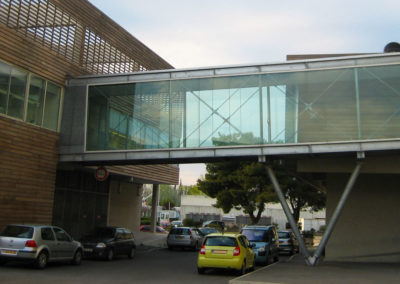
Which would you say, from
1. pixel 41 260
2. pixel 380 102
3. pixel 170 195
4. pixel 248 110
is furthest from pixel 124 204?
pixel 170 195

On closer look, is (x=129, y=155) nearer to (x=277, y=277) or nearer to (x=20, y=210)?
(x=20, y=210)

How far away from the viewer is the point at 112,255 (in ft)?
62.1

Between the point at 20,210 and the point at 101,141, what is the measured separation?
177 inches

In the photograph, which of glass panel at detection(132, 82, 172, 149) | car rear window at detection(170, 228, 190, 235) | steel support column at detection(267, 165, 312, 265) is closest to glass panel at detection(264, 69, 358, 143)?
steel support column at detection(267, 165, 312, 265)

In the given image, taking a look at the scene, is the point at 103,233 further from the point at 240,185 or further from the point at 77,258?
the point at 240,185

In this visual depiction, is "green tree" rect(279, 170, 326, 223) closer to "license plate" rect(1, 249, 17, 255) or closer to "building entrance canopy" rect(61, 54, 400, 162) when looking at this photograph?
"building entrance canopy" rect(61, 54, 400, 162)

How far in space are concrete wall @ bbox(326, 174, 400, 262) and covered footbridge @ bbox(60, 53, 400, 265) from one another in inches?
1.7

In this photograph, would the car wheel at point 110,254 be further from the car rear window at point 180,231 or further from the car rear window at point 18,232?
the car rear window at point 180,231

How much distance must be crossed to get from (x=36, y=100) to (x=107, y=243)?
22.2 feet

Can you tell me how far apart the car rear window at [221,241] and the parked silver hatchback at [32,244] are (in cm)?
512

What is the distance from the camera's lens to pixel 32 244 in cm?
1380

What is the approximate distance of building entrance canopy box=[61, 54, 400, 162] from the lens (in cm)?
1695

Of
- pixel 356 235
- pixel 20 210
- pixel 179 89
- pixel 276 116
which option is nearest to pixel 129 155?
pixel 179 89

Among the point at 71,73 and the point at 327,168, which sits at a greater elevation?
the point at 71,73
